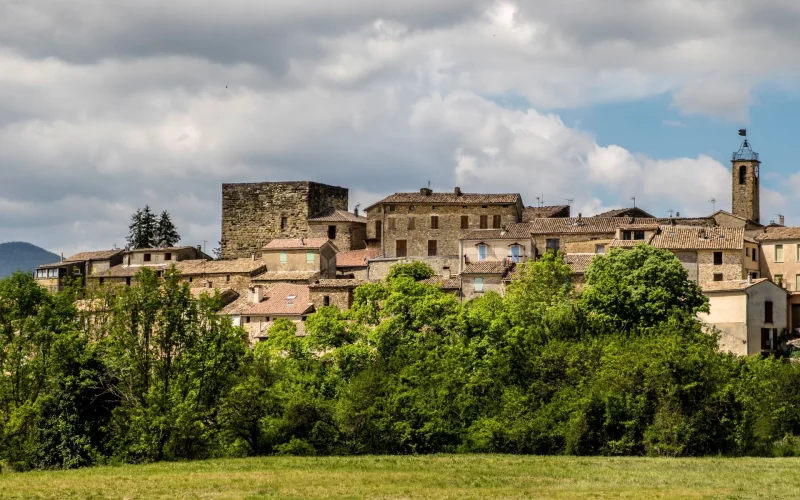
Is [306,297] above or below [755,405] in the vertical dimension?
above

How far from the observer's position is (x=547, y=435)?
53.5m

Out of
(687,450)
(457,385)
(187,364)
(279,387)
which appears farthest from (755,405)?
(187,364)

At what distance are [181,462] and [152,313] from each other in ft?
23.5

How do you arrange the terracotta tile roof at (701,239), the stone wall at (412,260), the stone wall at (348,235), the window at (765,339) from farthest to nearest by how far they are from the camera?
the stone wall at (348,235), the stone wall at (412,260), the terracotta tile roof at (701,239), the window at (765,339)

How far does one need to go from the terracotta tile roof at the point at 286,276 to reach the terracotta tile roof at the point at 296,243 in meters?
1.80

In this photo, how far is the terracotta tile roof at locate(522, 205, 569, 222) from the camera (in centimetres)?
9331

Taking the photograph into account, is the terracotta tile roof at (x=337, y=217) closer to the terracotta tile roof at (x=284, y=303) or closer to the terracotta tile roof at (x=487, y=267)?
the terracotta tile roof at (x=284, y=303)

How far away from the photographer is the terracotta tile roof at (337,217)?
9744cm

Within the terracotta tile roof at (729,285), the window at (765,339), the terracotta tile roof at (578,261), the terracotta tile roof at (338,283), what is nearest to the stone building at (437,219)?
the terracotta tile roof at (338,283)

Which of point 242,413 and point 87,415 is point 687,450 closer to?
point 242,413

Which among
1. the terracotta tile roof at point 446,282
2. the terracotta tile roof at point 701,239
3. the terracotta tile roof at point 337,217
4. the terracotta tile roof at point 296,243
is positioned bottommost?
the terracotta tile roof at point 446,282

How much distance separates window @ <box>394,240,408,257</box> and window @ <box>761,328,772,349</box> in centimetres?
2700

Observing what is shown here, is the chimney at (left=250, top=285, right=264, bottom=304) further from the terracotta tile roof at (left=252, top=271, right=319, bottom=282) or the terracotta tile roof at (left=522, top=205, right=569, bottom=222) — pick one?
the terracotta tile roof at (left=522, top=205, right=569, bottom=222)

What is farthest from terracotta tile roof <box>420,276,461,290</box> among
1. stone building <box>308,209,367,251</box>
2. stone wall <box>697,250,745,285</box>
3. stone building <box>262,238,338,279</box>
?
stone building <box>308,209,367,251</box>
